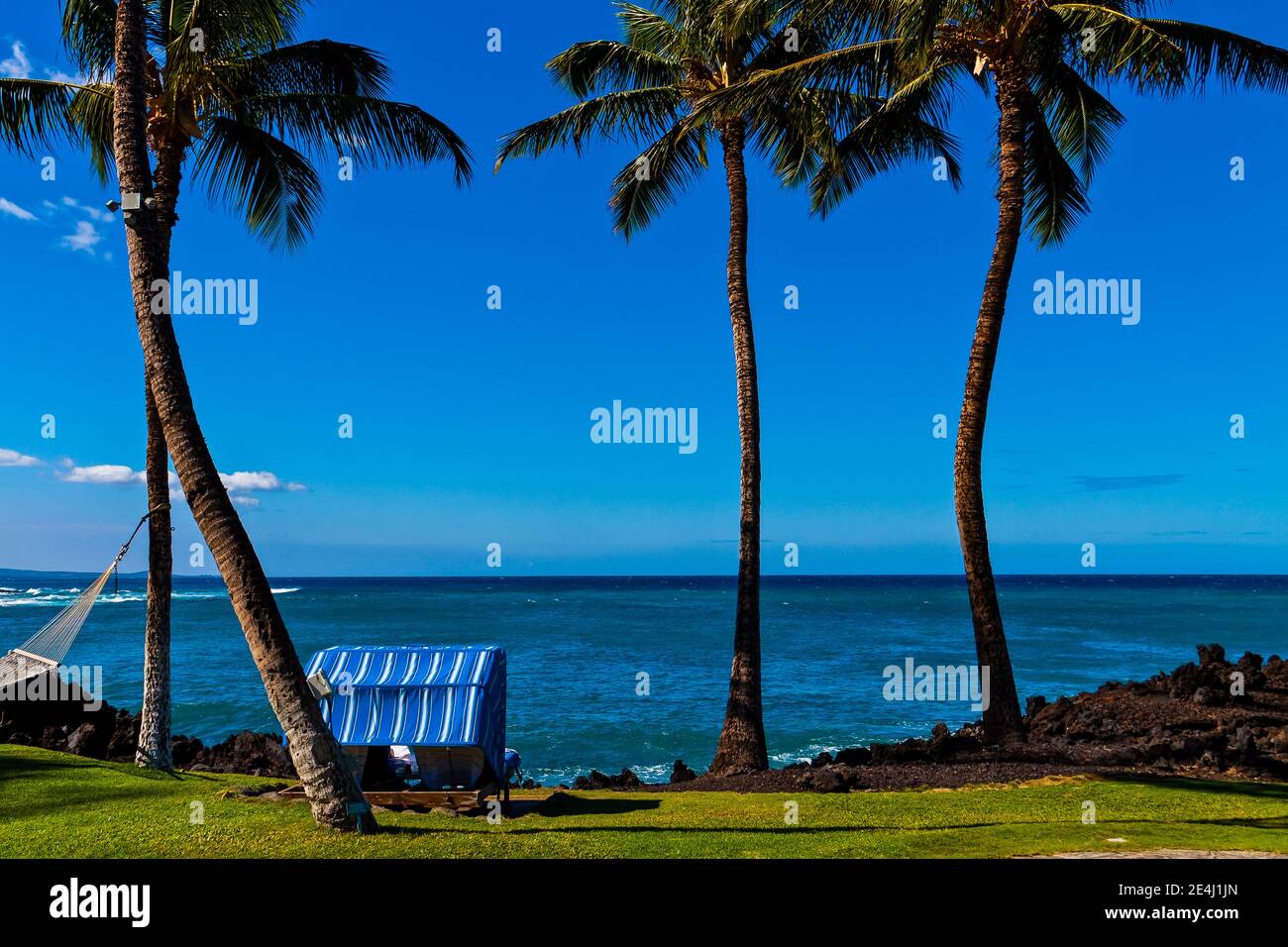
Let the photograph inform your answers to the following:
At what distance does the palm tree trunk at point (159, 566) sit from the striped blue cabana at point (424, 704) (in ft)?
13.2

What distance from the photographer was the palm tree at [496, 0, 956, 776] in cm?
1465

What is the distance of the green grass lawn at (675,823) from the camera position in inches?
314

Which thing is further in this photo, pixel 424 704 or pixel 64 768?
pixel 64 768

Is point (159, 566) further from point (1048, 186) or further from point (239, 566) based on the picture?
point (1048, 186)

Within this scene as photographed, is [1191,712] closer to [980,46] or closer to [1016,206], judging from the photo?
[1016,206]

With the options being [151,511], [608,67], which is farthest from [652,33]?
[151,511]

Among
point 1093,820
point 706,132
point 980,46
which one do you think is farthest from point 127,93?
point 1093,820

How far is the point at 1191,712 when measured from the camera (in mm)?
16938

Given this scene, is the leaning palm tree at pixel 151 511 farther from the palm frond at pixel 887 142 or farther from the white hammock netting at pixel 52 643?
the palm frond at pixel 887 142

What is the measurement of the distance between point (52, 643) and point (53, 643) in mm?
16

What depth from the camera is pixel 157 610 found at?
13156 mm

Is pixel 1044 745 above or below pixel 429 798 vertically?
below
